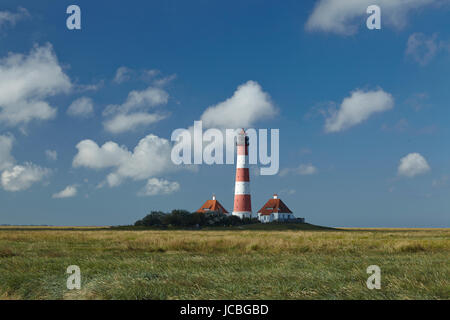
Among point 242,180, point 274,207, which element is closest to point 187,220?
point 242,180

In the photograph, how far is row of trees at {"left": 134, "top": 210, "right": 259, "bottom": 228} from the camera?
7125cm

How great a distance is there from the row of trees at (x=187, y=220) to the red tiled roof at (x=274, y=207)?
1064 centimetres

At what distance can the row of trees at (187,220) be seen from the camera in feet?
234

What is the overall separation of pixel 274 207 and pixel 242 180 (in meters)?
19.7

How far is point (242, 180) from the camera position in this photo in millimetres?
68750

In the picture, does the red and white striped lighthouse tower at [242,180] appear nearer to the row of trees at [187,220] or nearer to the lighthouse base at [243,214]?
the lighthouse base at [243,214]

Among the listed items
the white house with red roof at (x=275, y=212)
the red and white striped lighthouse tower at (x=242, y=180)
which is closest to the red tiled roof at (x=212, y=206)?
the white house with red roof at (x=275, y=212)

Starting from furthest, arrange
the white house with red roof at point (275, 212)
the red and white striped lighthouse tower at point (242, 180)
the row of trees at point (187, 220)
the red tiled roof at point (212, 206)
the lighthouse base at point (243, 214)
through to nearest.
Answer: the red tiled roof at point (212, 206) → the white house with red roof at point (275, 212) → the lighthouse base at point (243, 214) → the row of trees at point (187, 220) → the red and white striped lighthouse tower at point (242, 180)

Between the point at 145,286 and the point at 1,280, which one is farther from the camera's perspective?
the point at 1,280

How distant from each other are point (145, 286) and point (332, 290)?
13.8 ft
